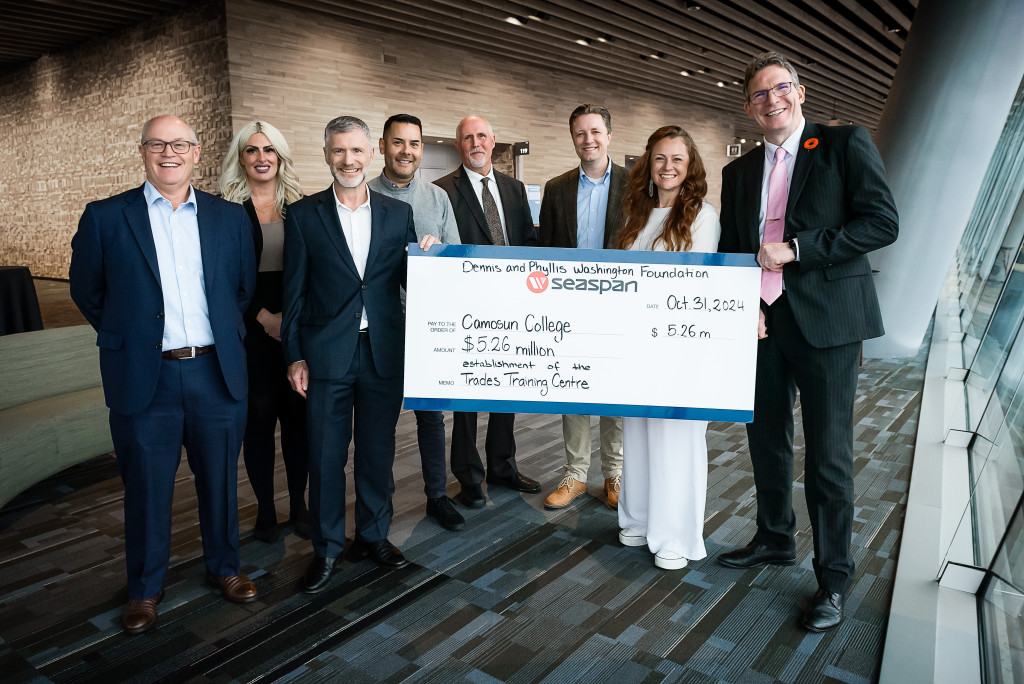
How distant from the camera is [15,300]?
5152 millimetres

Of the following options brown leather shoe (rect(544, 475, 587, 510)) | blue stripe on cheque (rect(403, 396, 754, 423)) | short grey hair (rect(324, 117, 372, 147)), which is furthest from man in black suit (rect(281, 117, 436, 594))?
brown leather shoe (rect(544, 475, 587, 510))

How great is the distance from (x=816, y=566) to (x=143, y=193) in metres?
2.61

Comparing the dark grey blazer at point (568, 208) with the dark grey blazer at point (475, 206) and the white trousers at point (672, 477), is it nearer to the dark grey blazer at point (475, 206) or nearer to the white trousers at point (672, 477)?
the dark grey blazer at point (475, 206)

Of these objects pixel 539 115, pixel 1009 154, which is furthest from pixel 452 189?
pixel 539 115

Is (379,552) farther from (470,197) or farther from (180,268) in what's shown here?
(470,197)

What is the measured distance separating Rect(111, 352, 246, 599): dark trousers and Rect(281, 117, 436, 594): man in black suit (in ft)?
0.93

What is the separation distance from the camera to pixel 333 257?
2391 mm

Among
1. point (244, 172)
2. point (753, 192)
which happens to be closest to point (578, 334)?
point (753, 192)

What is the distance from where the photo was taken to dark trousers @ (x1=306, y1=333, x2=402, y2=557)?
2.52 meters

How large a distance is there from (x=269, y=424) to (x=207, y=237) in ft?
3.09

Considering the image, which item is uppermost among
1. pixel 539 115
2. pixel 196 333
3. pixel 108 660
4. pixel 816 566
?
pixel 539 115

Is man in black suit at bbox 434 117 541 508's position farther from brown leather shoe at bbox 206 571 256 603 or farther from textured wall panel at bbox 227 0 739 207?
textured wall panel at bbox 227 0 739 207

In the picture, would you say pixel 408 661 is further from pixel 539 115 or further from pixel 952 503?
pixel 539 115

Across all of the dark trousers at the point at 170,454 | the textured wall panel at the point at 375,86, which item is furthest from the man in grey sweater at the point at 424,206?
the textured wall panel at the point at 375,86
